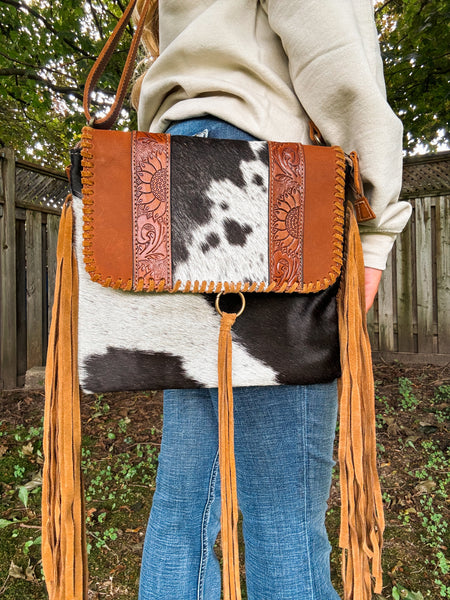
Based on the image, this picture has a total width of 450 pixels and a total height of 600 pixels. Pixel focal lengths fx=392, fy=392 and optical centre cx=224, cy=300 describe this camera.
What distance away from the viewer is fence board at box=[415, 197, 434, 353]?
3.73 m

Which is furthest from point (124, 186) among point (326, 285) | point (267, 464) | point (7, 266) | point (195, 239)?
Answer: point (7, 266)

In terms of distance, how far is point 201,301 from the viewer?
687mm

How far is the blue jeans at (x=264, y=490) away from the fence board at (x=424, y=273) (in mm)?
3452

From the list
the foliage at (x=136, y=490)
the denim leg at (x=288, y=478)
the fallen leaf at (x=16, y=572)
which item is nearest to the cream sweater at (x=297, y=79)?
the denim leg at (x=288, y=478)

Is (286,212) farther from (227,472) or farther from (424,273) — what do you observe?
(424,273)

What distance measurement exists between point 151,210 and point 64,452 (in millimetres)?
447

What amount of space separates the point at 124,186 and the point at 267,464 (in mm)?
545

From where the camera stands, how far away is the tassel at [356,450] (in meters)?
0.68

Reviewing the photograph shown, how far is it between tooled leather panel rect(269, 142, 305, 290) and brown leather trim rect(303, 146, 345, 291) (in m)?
0.01

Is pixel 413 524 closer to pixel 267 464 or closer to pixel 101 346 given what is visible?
pixel 267 464

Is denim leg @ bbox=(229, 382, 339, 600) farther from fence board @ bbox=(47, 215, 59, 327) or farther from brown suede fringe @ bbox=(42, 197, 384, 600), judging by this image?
fence board @ bbox=(47, 215, 59, 327)

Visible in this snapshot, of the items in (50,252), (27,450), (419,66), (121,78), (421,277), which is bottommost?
(27,450)

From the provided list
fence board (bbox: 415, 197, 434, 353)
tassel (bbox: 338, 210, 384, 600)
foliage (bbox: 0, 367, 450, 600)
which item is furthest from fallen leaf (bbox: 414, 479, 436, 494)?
fence board (bbox: 415, 197, 434, 353)

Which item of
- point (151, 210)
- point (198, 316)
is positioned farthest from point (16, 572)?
point (151, 210)
